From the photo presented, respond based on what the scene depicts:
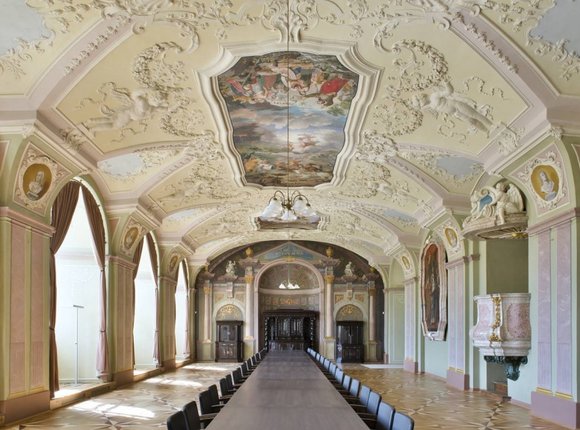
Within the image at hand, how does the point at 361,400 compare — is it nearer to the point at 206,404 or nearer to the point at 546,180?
the point at 206,404

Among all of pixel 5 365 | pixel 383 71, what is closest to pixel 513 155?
pixel 383 71

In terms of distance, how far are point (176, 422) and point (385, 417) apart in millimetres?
1774

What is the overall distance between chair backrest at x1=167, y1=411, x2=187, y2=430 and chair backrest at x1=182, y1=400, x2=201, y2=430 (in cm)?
11

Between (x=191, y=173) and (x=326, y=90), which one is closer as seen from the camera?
(x=326, y=90)

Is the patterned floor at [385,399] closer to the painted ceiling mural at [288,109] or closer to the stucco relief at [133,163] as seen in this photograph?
the stucco relief at [133,163]

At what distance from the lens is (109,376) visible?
1530 centimetres

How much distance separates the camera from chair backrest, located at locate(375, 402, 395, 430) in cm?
532

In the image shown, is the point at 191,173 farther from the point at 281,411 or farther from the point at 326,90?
the point at 281,411

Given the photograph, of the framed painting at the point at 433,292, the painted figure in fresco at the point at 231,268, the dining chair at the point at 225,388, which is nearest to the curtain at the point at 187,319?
the painted figure in fresco at the point at 231,268

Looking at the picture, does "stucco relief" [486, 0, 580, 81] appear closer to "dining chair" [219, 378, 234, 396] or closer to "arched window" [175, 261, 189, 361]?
"dining chair" [219, 378, 234, 396]

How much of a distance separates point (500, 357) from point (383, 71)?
209 inches

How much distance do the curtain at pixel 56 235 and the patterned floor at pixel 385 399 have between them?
0.70 metres

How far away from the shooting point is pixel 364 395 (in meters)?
7.19

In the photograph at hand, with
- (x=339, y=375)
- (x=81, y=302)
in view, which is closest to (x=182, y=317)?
(x=81, y=302)
